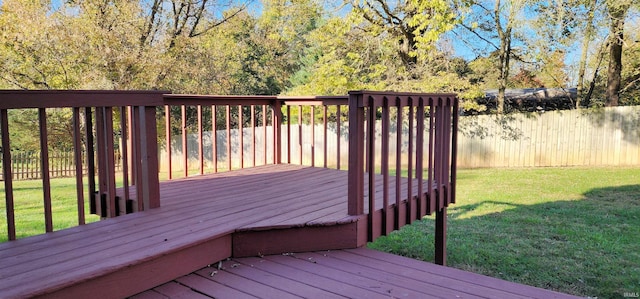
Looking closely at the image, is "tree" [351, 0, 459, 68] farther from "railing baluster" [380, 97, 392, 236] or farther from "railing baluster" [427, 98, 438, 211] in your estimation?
"railing baluster" [380, 97, 392, 236]

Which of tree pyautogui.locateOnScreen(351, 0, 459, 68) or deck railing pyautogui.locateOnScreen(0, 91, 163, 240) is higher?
tree pyautogui.locateOnScreen(351, 0, 459, 68)

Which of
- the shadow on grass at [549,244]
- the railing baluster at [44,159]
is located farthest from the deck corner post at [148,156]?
the shadow on grass at [549,244]

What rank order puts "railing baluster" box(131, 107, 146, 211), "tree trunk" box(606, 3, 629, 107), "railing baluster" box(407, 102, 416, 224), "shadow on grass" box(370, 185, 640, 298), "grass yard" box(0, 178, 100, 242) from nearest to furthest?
"railing baluster" box(131, 107, 146, 211), "railing baluster" box(407, 102, 416, 224), "shadow on grass" box(370, 185, 640, 298), "grass yard" box(0, 178, 100, 242), "tree trunk" box(606, 3, 629, 107)

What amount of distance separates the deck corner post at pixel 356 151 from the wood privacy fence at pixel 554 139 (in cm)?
1022

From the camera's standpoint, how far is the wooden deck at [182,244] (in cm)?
174

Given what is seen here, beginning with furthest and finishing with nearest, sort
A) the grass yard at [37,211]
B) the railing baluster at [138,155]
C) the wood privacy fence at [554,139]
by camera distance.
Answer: the wood privacy fence at [554,139], the grass yard at [37,211], the railing baluster at [138,155]

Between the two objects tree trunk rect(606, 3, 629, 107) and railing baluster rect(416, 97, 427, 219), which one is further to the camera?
tree trunk rect(606, 3, 629, 107)

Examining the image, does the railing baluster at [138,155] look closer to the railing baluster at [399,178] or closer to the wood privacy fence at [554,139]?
the railing baluster at [399,178]

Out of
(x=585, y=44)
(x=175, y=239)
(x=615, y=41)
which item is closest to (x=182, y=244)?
(x=175, y=239)

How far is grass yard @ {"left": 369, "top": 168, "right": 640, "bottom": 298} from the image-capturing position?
3666 millimetres

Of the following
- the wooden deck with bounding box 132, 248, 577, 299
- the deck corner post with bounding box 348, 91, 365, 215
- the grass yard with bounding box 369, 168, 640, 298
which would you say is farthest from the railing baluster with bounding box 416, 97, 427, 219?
the grass yard with bounding box 369, 168, 640, 298

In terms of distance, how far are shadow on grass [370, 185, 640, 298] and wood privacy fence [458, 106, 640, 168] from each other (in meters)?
4.68

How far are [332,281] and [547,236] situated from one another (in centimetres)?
371

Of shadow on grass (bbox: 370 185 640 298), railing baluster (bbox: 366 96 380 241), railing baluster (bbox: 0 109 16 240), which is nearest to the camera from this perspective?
railing baluster (bbox: 0 109 16 240)
